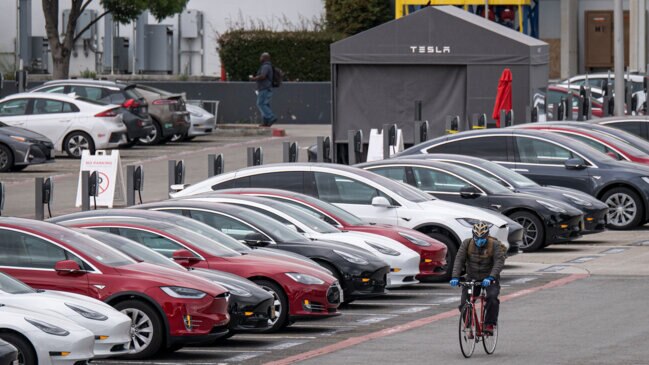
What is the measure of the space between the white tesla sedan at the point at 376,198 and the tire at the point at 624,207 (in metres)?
5.04

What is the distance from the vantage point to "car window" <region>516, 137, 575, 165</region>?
25438 millimetres

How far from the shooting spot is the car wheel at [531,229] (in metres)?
22.6

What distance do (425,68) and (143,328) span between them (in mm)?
19019

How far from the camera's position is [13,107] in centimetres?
3403

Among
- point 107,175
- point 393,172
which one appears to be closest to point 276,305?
point 393,172

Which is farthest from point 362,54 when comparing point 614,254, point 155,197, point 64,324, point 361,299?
point 64,324

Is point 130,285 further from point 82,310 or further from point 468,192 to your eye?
point 468,192

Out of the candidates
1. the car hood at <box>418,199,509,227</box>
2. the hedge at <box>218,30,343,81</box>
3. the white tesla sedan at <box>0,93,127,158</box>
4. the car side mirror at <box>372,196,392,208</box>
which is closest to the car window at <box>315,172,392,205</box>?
the car side mirror at <box>372,196,392,208</box>

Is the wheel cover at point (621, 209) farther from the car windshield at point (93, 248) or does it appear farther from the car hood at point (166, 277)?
the car windshield at point (93, 248)

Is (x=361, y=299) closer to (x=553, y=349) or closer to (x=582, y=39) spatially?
(x=553, y=349)

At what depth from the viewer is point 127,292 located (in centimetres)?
1396

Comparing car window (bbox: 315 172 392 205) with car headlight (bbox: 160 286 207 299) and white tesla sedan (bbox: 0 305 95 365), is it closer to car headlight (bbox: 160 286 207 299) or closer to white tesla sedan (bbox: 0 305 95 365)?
car headlight (bbox: 160 286 207 299)

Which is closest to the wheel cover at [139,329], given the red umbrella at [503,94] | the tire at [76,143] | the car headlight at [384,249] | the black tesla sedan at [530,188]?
the car headlight at [384,249]

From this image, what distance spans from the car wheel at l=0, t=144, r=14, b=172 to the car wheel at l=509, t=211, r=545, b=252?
474 inches
